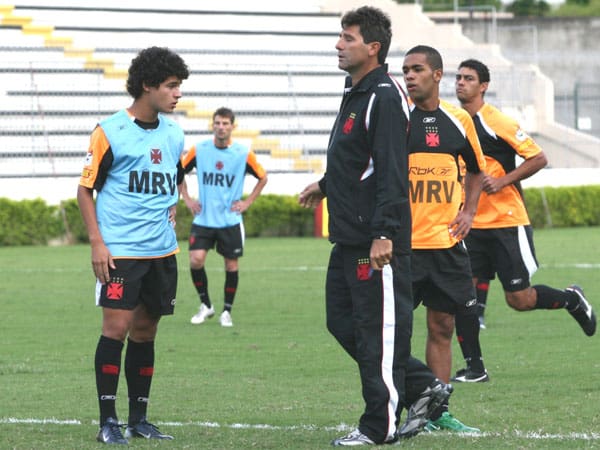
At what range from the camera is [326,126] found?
1209 inches

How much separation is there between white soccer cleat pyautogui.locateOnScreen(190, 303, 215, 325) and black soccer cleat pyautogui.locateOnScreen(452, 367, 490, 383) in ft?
14.5

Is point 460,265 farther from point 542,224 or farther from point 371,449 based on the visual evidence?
point 542,224

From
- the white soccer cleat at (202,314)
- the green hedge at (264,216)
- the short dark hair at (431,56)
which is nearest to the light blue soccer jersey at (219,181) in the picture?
the white soccer cleat at (202,314)

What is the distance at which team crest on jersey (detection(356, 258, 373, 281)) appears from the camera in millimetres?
6402

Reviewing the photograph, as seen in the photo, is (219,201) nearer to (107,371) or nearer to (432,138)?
A: (432,138)

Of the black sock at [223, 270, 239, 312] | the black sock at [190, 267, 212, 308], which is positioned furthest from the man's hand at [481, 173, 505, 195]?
the black sock at [190, 267, 212, 308]

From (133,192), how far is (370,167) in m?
1.34

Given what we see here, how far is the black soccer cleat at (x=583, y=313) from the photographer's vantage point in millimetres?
Result: 10297

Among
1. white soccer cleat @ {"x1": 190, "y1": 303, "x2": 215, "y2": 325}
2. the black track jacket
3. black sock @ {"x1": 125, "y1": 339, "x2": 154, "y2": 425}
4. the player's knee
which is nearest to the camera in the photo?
the black track jacket

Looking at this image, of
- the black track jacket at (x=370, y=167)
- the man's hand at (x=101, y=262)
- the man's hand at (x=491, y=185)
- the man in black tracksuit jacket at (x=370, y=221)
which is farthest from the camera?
the man's hand at (x=491, y=185)

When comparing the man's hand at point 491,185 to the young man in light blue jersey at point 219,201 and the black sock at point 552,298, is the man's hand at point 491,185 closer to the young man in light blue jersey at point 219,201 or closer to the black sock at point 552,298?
the black sock at point 552,298

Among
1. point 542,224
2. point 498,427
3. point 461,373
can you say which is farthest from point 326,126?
point 498,427

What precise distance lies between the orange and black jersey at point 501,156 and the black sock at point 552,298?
542 mm

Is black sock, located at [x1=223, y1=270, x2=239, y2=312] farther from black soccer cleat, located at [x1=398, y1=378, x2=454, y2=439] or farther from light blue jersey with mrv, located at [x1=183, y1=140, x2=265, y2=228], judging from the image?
black soccer cleat, located at [x1=398, y1=378, x2=454, y2=439]
